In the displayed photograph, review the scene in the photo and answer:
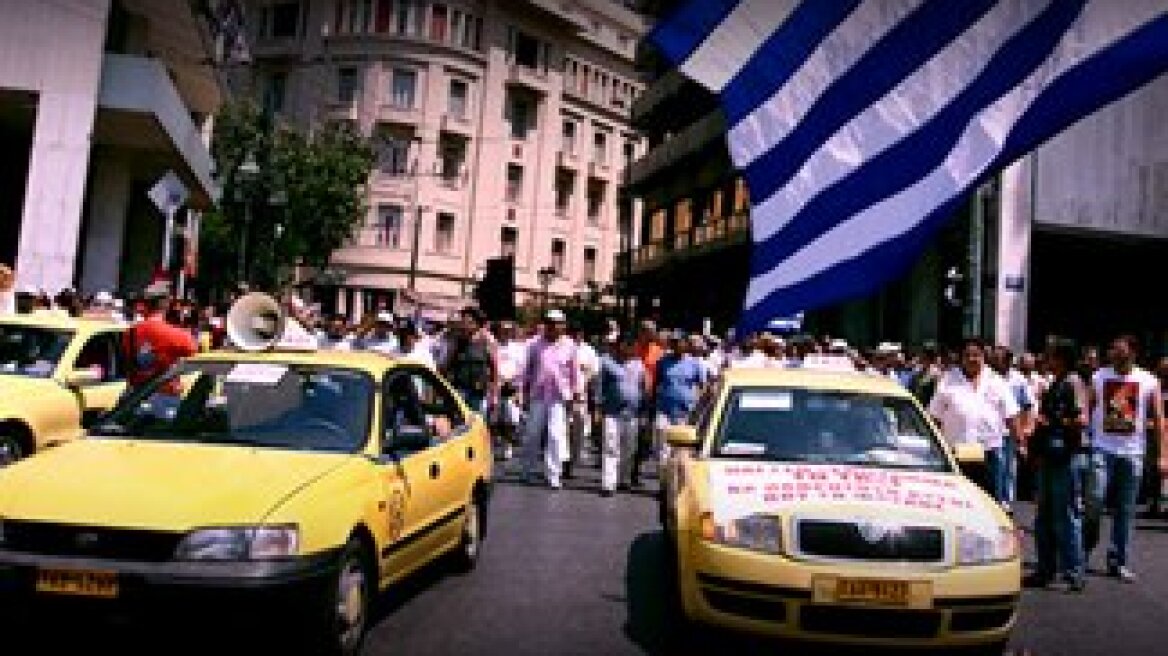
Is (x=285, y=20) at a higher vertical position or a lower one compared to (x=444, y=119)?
higher

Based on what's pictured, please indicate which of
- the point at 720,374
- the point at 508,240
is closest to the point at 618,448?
the point at 720,374

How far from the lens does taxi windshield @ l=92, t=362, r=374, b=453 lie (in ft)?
21.5

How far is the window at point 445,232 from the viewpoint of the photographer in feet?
203

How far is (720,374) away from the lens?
344 inches

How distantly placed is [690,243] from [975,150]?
35.4 metres

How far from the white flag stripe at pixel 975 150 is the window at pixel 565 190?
196 ft

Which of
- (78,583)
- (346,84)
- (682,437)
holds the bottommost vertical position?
(78,583)

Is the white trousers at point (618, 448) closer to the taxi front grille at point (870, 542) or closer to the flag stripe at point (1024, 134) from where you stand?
the flag stripe at point (1024, 134)

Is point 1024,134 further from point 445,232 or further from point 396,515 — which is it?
point 445,232

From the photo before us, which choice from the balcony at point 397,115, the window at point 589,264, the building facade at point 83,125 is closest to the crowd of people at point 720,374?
the building facade at point 83,125

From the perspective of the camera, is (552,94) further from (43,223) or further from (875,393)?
(875,393)

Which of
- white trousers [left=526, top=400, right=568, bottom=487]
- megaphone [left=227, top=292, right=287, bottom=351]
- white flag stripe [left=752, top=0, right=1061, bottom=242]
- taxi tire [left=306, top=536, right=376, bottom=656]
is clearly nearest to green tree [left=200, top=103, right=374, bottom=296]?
white trousers [left=526, top=400, right=568, bottom=487]

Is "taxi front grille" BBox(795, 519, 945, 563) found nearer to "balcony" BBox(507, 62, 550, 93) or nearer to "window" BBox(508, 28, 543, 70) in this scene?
"balcony" BBox(507, 62, 550, 93)

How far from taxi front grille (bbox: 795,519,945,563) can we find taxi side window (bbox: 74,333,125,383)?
22.9 feet
